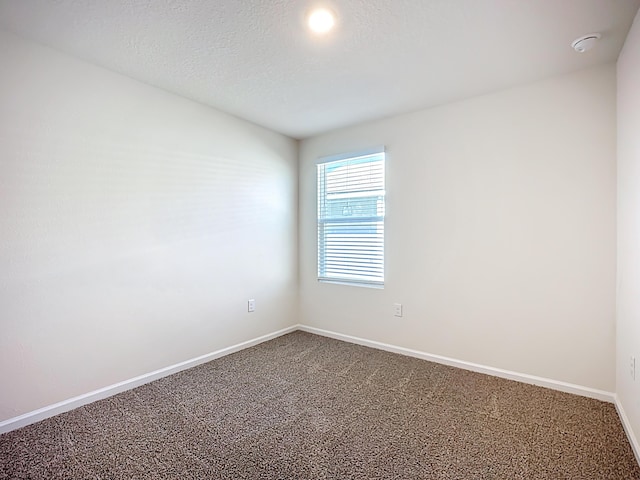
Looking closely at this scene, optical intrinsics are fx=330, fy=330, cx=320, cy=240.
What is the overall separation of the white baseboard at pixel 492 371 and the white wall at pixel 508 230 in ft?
0.14

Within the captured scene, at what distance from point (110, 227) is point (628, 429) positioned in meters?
3.50

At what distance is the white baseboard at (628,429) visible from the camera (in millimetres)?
1692

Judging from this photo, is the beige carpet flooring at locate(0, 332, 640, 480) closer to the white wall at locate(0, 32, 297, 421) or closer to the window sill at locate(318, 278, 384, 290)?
the white wall at locate(0, 32, 297, 421)

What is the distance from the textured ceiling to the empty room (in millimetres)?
17

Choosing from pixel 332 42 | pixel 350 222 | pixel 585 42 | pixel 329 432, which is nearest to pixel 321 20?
pixel 332 42

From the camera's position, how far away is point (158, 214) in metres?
2.67

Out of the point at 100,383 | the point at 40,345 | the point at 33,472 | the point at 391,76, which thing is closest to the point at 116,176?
the point at 40,345

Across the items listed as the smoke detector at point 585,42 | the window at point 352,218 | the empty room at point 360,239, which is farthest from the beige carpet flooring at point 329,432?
the smoke detector at point 585,42

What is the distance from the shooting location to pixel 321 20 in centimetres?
180

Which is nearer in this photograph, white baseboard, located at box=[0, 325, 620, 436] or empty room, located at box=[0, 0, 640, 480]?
empty room, located at box=[0, 0, 640, 480]

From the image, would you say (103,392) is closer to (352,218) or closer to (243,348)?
(243,348)

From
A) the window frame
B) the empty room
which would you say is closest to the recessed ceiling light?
the empty room

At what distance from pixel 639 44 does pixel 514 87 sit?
0.89 metres

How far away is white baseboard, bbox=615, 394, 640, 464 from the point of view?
5.55 ft
